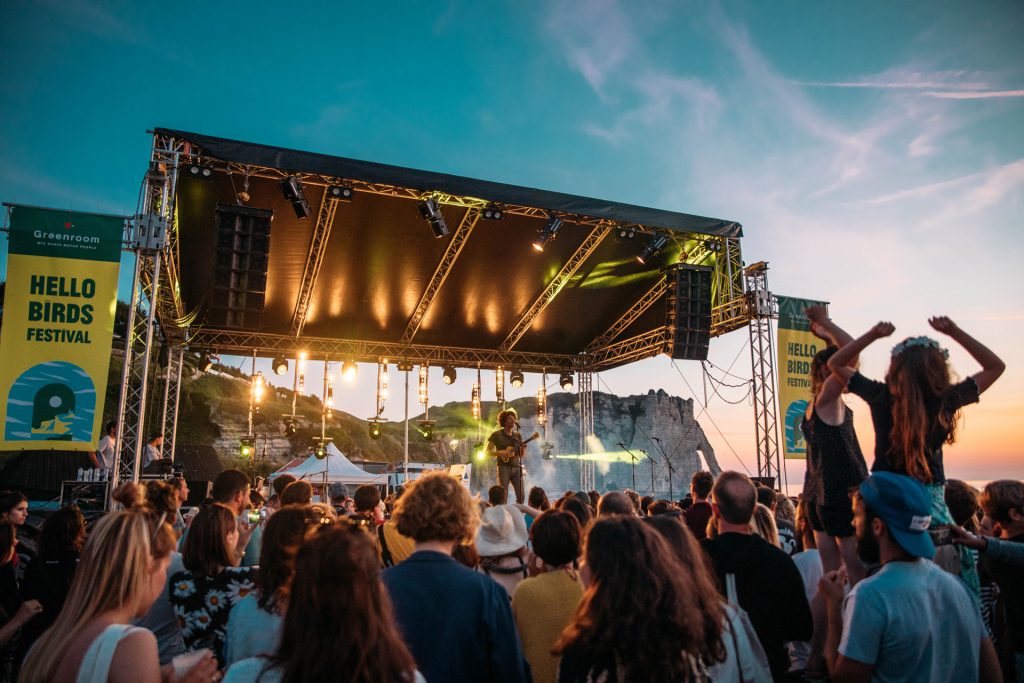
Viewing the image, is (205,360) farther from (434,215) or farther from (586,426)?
(586,426)

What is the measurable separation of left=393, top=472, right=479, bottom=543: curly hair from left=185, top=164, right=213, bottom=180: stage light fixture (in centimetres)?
833

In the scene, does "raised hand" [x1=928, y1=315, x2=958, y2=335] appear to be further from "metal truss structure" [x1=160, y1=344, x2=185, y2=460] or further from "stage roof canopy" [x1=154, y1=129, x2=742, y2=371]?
"metal truss structure" [x1=160, y1=344, x2=185, y2=460]

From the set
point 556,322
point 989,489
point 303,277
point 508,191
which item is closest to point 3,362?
point 303,277

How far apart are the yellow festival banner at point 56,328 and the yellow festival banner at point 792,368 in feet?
35.3

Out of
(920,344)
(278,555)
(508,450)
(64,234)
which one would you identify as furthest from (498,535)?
(64,234)

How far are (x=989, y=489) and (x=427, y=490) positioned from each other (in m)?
2.83

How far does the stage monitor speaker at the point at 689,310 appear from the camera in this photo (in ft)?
39.5

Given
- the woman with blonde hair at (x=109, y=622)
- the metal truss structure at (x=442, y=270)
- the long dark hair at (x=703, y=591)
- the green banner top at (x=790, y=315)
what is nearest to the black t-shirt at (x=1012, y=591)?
the long dark hair at (x=703, y=591)

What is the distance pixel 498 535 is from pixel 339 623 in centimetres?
203

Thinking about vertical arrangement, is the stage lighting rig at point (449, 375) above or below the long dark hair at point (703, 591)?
above

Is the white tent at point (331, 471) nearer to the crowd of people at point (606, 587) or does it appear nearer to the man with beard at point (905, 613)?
the crowd of people at point (606, 587)

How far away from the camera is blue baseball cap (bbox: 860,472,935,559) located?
1815 mm

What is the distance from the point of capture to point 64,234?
24.0 ft

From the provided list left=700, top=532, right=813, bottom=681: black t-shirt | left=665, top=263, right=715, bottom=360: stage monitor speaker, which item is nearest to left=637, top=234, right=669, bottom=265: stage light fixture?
left=665, top=263, right=715, bottom=360: stage monitor speaker
